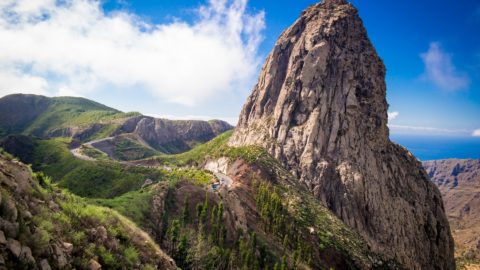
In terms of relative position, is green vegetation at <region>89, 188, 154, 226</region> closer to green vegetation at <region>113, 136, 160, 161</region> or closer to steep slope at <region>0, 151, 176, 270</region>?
steep slope at <region>0, 151, 176, 270</region>

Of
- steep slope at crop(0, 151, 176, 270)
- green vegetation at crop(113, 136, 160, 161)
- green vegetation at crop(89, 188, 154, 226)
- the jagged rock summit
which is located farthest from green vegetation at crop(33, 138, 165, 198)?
green vegetation at crop(113, 136, 160, 161)

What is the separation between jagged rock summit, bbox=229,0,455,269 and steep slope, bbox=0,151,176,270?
85678 millimetres

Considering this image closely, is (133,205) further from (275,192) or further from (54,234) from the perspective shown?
(275,192)

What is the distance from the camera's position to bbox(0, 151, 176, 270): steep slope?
11.0 meters

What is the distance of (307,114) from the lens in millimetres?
115188

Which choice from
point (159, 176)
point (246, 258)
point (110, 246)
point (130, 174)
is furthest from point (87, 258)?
point (130, 174)

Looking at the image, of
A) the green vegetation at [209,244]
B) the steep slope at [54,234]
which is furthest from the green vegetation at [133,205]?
the steep slope at [54,234]

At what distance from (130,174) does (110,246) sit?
7174 centimetres

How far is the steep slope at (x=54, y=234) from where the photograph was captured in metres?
11.0

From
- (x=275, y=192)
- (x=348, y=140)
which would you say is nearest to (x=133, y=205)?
(x=275, y=192)

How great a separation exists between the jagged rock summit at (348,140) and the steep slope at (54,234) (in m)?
85.7

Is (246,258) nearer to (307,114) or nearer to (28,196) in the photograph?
(28,196)

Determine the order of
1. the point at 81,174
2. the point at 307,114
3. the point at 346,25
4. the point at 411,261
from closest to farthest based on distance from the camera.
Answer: the point at 81,174, the point at 411,261, the point at 307,114, the point at 346,25

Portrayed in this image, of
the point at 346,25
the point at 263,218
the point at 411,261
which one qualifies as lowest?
the point at 411,261
